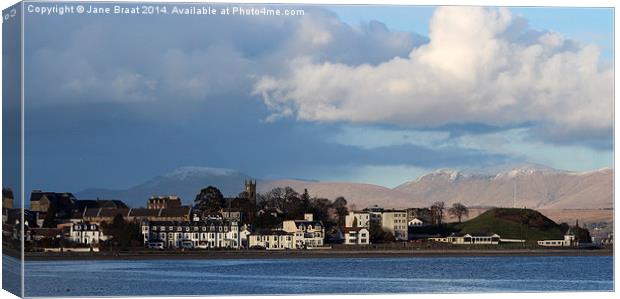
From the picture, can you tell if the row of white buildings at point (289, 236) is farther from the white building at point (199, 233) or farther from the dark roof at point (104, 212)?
the dark roof at point (104, 212)

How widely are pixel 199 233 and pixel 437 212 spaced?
266cm

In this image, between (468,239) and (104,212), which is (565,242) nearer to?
(468,239)

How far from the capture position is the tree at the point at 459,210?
82.6 feet

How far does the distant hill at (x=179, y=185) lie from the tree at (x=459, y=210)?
2418mm

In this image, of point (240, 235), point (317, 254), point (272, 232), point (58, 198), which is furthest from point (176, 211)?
Answer: point (317, 254)

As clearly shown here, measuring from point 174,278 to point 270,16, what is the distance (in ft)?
9.96

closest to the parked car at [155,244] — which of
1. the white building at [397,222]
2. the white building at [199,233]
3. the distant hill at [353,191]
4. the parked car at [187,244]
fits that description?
the white building at [199,233]

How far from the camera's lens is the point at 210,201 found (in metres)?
24.8

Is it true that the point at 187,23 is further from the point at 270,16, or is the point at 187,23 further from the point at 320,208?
the point at 320,208

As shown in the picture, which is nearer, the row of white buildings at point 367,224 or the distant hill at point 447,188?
the distant hill at point 447,188

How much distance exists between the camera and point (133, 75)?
24000mm

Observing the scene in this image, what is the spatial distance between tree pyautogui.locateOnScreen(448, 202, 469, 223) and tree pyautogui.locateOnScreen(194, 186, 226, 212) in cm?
257

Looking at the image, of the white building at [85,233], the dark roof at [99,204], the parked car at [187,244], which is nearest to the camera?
the dark roof at [99,204]

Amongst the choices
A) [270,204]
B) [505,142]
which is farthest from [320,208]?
[505,142]
